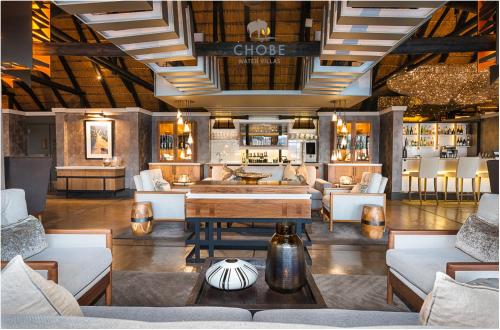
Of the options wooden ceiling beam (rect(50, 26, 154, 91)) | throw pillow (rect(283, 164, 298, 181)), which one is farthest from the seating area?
throw pillow (rect(283, 164, 298, 181))

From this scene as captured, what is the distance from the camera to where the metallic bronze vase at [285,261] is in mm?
2055

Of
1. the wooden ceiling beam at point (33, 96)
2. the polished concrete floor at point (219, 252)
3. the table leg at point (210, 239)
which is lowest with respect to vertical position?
the polished concrete floor at point (219, 252)

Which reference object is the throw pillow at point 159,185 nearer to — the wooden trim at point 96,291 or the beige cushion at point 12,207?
the beige cushion at point 12,207

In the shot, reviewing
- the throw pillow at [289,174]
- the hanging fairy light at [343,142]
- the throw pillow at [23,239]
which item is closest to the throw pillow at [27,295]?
the throw pillow at [23,239]

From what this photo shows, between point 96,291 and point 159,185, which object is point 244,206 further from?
point 159,185

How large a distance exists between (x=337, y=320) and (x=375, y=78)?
38.7 ft

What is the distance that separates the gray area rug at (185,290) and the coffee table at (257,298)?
105cm

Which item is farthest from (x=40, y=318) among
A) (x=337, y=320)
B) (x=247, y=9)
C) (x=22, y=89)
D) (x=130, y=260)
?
(x=22, y=89)

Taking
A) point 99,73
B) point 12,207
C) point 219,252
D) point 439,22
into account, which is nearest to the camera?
point 12,207

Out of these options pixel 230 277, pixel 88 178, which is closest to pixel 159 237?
pixel 230 277

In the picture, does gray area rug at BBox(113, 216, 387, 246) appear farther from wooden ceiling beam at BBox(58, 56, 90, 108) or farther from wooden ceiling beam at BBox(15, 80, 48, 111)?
wooden ceiling beam at BBox(15, 80, 48, 111)

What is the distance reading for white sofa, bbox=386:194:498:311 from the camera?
2.15 metres

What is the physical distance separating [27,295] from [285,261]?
4.54 ft

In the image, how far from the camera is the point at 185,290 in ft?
11.0
